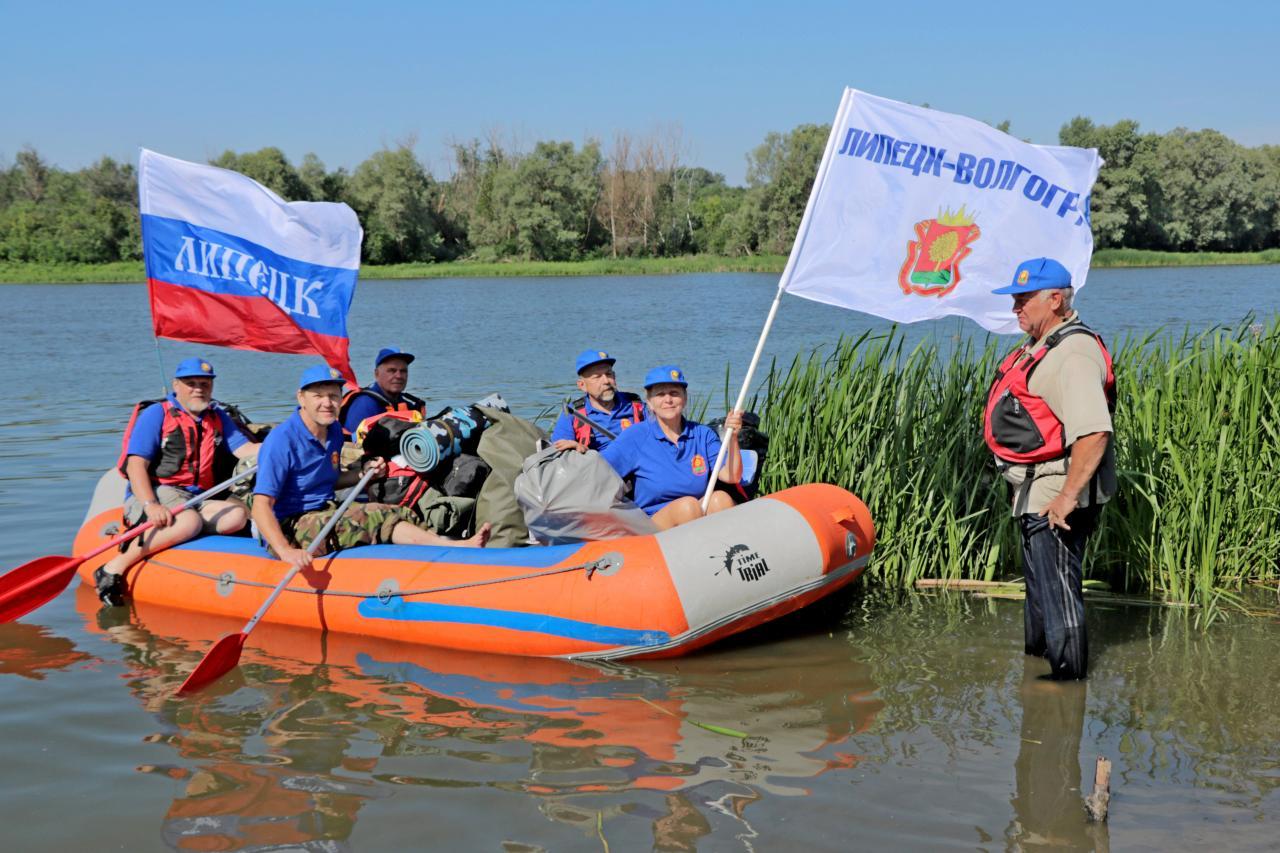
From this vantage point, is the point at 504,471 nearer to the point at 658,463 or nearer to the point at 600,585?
the point at 658,463

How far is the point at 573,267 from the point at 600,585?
147ft

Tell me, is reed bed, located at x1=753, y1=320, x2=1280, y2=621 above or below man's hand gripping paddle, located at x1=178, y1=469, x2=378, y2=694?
above

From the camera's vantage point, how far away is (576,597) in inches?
210

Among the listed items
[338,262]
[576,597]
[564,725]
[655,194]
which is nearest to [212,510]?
[338,262]

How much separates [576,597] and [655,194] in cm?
5624

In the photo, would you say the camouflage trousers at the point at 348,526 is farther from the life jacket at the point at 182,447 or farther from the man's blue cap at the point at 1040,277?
the man's blue cap at the point at 1040,277

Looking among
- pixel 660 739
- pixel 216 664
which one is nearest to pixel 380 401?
pixel 216 664

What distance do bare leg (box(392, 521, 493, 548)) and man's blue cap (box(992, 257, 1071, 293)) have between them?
2.95 meters

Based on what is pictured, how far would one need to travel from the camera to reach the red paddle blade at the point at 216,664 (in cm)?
510

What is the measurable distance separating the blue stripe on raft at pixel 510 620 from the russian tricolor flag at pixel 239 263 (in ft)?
5.62

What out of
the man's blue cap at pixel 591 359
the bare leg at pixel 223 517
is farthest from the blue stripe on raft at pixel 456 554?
the man's blue cap at pixel 591 359

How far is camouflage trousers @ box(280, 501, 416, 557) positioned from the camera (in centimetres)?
602

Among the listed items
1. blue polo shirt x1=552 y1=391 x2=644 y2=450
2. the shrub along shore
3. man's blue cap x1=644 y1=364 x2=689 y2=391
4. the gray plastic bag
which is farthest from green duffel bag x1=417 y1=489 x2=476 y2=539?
the shrub along shore

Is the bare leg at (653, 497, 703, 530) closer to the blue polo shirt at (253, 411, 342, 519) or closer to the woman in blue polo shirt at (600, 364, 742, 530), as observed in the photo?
the woman in blue polo shirt at (600, 364, 742, 530)
